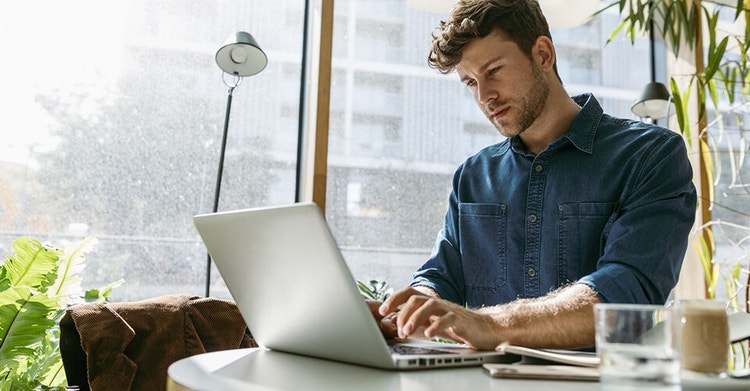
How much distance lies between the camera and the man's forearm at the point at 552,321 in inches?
42.2

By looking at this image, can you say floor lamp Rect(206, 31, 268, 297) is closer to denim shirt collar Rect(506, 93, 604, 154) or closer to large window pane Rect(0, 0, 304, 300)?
large window pane Rect(0, 0, 304, 300)

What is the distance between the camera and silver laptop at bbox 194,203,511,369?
0.81m

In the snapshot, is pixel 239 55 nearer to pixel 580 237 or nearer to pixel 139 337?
pixel 139 337

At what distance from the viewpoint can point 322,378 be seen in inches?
32.2

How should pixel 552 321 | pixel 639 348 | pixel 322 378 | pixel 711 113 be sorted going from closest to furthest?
pixel 639 348
pixel 322 378
pixel 552 321
pixel 711 113

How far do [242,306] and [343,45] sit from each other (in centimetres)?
235

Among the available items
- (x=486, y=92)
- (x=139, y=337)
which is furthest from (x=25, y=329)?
(x=486, y=92)

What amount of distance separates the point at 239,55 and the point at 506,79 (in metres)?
1.10

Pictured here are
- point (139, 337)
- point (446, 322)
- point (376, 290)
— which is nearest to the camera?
point (446, 322)

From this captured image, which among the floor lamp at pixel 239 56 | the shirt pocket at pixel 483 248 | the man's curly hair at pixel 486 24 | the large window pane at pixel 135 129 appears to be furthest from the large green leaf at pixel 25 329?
the man's curly hair at pixel 486 24

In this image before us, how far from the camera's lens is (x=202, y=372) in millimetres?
833

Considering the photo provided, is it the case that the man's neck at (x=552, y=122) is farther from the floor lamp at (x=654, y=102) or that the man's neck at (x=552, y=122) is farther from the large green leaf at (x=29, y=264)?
the floor lamp at (x=654, y=102)

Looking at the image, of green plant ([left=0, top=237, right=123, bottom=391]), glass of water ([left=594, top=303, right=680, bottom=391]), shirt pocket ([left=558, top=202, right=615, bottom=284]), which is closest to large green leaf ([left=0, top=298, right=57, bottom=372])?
green plant ([left=0, top=237, right=123, bottom=391])

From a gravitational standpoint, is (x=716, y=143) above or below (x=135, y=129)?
above
